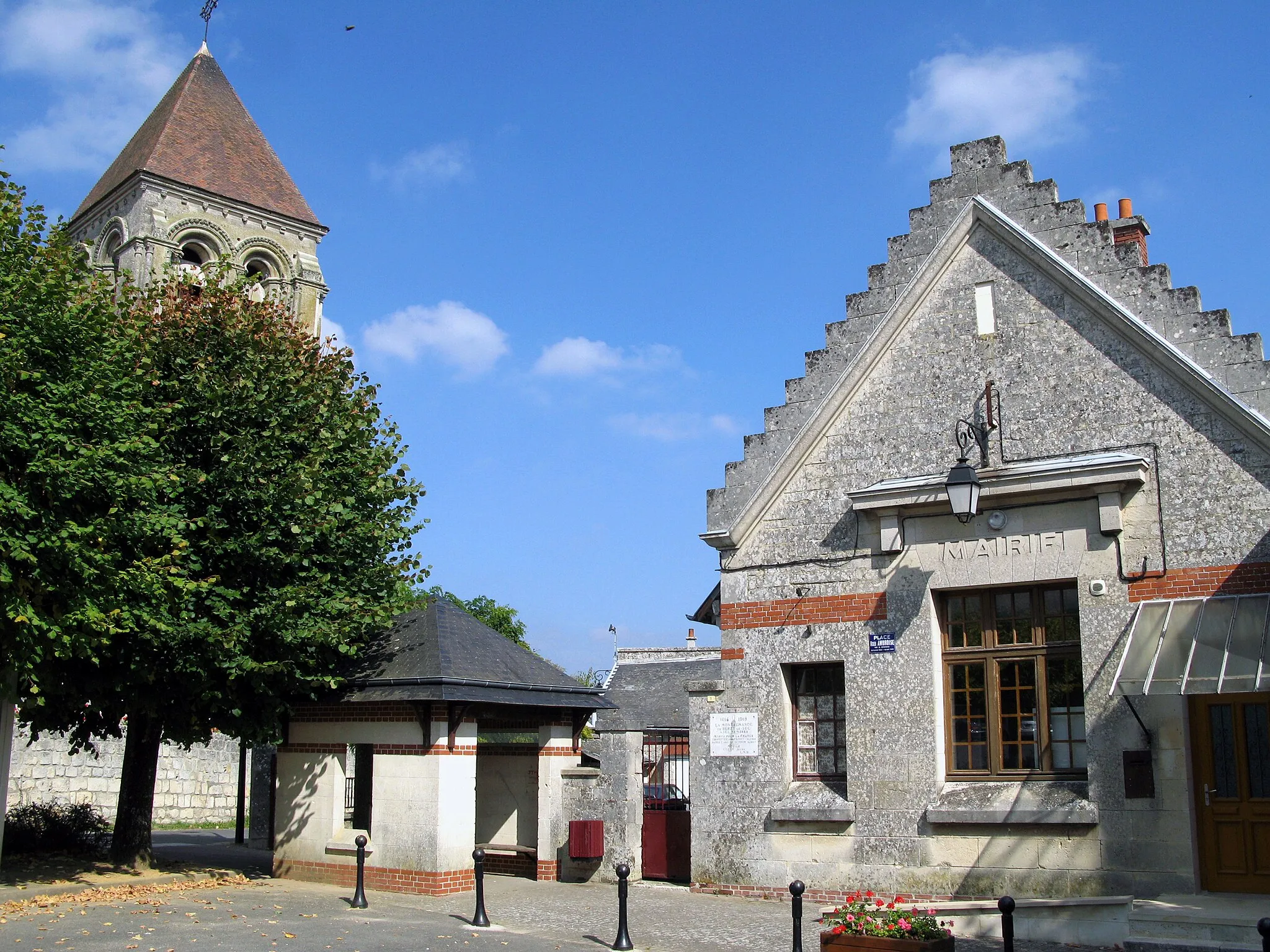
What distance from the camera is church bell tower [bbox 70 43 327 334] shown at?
31078 mm

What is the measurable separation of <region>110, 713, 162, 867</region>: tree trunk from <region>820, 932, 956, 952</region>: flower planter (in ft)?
34.2

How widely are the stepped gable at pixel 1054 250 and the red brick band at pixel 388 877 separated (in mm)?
5675

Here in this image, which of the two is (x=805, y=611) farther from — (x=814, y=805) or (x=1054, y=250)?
(x=1054, y=250)

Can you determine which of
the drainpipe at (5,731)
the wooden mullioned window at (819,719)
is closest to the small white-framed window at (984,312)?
the wooden mullioned window at (819,719)

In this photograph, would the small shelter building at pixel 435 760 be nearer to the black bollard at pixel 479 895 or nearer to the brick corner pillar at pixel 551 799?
the brick corner pillar at pixel 551 799

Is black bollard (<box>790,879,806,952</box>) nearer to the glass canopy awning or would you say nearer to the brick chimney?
the glass canopy awning

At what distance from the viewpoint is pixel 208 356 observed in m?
15.4

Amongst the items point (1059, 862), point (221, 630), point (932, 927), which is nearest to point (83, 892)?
point (221, 630)

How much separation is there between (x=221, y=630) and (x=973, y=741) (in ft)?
30.2

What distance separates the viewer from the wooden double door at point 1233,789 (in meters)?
11.0

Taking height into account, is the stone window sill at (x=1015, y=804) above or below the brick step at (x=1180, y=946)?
above

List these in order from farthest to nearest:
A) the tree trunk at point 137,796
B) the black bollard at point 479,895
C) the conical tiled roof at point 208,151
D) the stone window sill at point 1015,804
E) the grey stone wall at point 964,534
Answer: the conical tiled roof at point 208,151, the tree trunk at point 137,796, the black bollard at point 479,895, the stone window sill at point 1015,804, the grey stone wall at point 964,534

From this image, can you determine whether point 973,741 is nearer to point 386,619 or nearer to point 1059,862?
point 1059,862

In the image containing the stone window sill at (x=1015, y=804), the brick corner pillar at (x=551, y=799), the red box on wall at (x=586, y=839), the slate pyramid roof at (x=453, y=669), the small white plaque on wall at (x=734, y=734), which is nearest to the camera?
the stone window sill at (x=1015, y=804)
